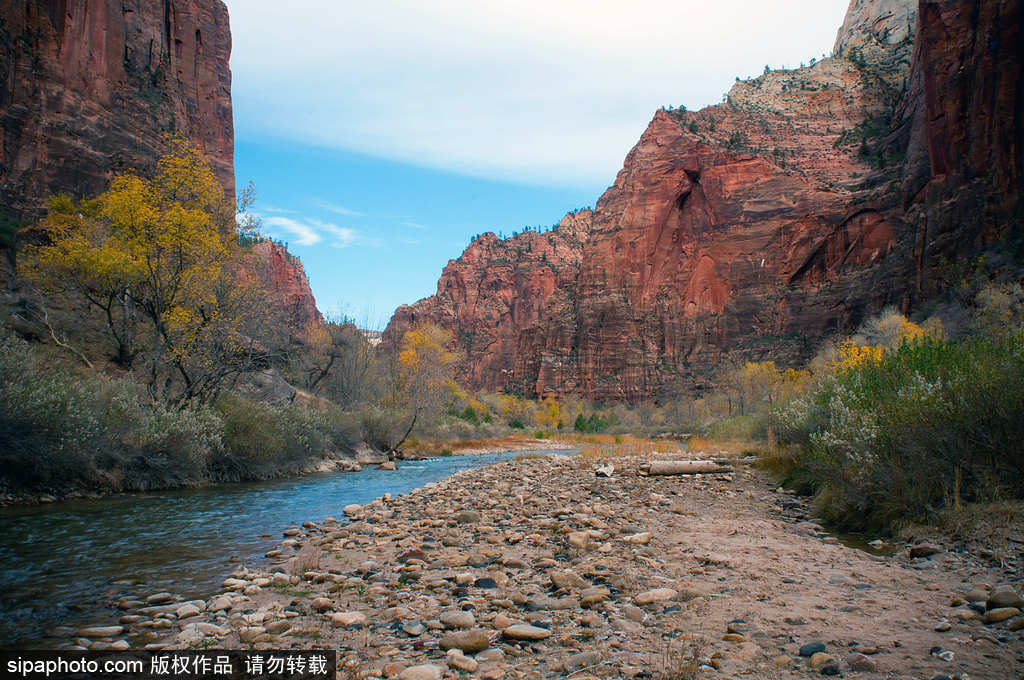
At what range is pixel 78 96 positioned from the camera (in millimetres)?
36188

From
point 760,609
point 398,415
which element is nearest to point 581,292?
point 398,415

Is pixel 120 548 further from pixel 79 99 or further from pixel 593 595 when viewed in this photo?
pixel 79 99

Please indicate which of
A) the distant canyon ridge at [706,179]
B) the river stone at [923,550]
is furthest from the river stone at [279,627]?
the distant canyon ridge at [706,179]

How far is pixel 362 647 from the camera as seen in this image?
3615mm

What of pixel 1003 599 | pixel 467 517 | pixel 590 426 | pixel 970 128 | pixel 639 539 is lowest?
pixel 590 426

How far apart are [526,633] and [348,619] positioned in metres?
1.47

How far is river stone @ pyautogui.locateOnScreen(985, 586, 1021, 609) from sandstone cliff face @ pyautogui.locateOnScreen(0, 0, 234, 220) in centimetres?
4121

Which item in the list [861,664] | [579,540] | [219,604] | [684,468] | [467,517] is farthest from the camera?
[684,468]

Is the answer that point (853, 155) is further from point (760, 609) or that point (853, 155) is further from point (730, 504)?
point (760, 609)

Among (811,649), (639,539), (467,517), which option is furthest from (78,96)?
(811,649)

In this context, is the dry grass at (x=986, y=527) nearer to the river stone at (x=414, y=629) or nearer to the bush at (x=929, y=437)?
the bush at (x=929, y=437)

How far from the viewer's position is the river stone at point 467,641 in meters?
3.48

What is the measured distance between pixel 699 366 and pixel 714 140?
41.5 metres

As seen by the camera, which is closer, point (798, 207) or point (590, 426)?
point (590, 426)
